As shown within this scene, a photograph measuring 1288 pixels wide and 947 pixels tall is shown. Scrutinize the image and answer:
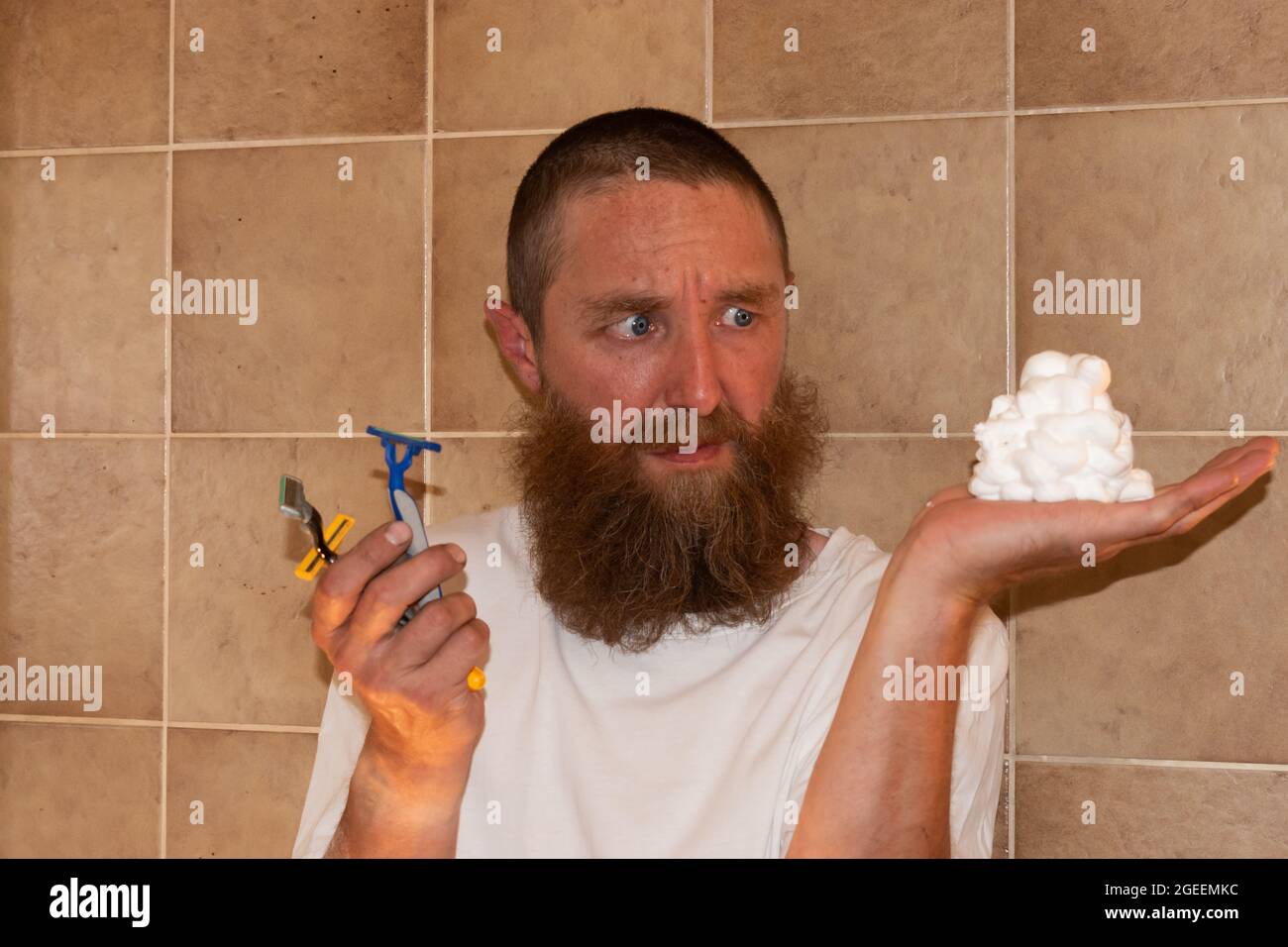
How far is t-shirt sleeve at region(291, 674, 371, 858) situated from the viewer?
1.07 metres

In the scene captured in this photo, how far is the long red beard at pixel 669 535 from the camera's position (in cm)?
108

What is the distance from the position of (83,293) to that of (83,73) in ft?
0.91

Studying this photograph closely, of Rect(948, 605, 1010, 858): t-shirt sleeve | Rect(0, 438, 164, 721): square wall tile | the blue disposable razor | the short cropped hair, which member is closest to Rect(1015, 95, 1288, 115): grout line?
the short cropped hair

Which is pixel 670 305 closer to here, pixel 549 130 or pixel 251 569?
pixel 549 130

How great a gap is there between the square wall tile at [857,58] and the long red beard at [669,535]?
378 millimetres

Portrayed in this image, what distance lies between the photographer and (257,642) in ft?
4.53

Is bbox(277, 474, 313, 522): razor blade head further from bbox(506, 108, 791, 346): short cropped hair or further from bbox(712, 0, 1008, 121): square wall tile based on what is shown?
bbox(712, 0, 1008, 121): square wall tile

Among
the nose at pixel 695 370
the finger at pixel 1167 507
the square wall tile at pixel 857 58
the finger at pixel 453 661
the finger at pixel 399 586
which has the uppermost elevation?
the square wall tile at pixel 857 58

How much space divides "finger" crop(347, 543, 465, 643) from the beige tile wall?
49 centimetres

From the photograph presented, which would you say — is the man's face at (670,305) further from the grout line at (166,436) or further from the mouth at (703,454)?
the grout line at (166,436)

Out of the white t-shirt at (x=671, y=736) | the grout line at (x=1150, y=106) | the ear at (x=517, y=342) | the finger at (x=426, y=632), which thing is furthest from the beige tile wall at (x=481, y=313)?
the finger at (x=426, y=632)

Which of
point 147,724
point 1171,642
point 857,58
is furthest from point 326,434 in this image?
point 1171,642
